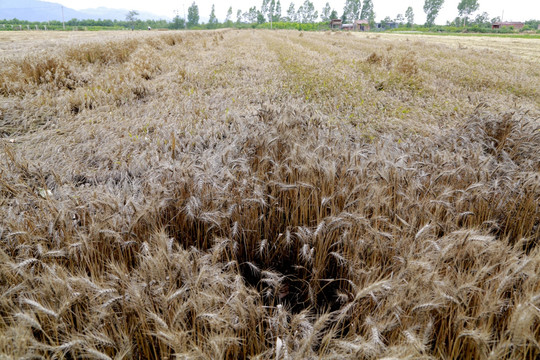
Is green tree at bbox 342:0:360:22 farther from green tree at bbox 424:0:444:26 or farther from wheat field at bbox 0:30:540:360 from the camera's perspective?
wheat field at bbox 0:30:540:360

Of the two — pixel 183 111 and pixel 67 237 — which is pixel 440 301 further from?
pixel 183 111

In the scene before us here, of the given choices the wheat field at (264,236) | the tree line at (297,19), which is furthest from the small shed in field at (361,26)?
the wheat field at (264,236)

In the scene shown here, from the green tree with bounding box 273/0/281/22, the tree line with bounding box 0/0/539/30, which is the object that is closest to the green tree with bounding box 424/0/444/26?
the tree line with bounding box 0/0/539/30

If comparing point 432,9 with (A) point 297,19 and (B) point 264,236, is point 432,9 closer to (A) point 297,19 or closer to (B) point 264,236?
(A) point 297,19

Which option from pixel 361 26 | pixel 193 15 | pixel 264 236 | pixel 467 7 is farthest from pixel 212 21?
pixel 264 236

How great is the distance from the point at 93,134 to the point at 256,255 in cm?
304

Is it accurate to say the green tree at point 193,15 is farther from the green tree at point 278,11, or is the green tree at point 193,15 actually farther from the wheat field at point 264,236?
the wheat field at point 264,236

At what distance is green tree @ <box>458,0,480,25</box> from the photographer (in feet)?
310

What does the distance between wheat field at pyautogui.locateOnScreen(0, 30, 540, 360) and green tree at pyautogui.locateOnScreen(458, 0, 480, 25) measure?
120m

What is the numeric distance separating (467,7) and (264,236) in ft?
413

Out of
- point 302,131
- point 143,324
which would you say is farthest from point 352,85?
Result: point 143,324

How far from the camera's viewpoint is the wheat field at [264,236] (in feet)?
4.15

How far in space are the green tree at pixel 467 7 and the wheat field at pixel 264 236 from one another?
120 m

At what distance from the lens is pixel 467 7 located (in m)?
96.4
